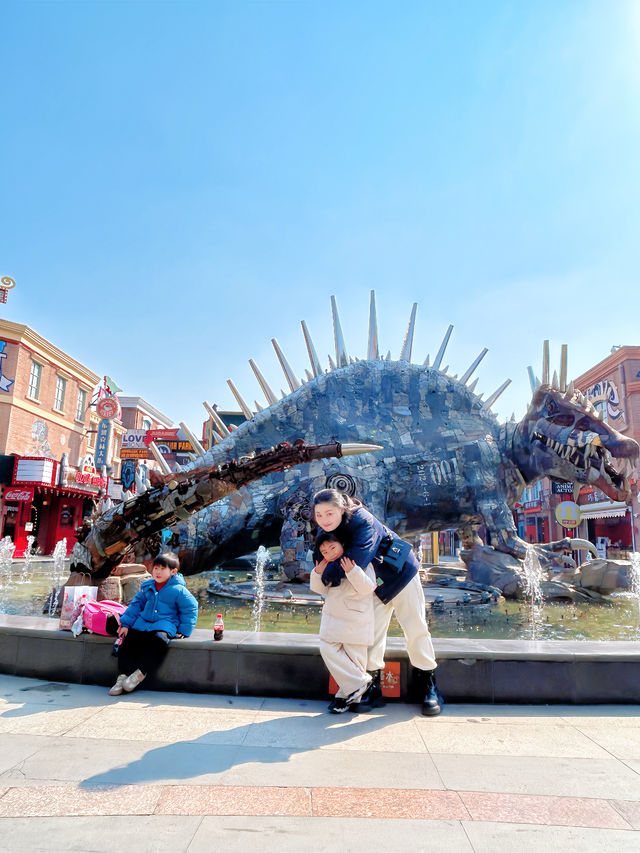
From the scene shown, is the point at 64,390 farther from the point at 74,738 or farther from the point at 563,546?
the point at 74,738

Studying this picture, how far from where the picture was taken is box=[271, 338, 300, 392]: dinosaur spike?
10.1 m

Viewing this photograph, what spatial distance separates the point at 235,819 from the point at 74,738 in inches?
47.7

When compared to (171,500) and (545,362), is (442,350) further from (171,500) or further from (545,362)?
(171,500)

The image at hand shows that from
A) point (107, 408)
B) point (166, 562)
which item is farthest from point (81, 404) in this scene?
point (166, 562)

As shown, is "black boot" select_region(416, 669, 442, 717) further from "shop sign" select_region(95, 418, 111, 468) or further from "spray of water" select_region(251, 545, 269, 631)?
"shop sign" select_region(95, 418, 111, 468)

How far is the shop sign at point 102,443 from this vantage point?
80.2 ft

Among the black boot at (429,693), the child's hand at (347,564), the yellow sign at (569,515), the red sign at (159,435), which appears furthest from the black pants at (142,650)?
the red sign at (159,435)

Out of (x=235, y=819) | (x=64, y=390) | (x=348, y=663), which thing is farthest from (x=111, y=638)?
(x=64, y=390)

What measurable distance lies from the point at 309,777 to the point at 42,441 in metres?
22.3

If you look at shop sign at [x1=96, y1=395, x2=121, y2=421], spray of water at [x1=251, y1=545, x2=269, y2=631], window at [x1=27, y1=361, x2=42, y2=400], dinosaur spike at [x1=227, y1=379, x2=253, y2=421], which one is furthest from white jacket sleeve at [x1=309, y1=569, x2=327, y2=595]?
shop sign at [x1=96, y1=395, x2=121, y2=421]

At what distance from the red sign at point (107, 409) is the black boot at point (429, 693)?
23162 millimetres

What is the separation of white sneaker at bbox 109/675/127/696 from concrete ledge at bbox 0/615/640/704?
20cm

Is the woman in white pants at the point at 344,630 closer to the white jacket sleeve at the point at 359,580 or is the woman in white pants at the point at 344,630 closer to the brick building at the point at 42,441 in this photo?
the white jacket sleeve at the point at 359,580

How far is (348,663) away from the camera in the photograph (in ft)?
10.6
